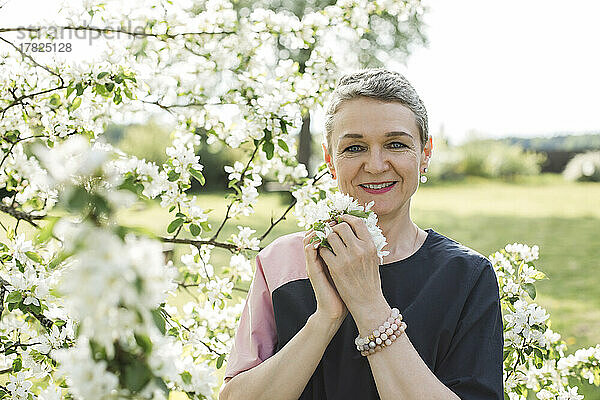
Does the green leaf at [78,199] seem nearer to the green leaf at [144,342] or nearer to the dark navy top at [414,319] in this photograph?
the green leaf at [144,342]

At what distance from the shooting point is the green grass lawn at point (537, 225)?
814 cm

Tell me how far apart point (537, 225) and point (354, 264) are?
12.9m

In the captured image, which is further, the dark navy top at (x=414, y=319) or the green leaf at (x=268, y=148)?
the green leaf at (x=268, y=148)

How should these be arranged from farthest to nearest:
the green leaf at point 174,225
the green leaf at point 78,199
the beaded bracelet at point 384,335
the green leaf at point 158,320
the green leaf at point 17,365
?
the green leaf at point 174,225, the green leaf at point 17,365, the beaded bracelet at point 384,335, the green leaf at point 158,320, the green leaf at point 78,199

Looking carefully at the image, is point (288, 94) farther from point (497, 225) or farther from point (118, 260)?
point (497, 225)

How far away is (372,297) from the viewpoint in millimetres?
1772

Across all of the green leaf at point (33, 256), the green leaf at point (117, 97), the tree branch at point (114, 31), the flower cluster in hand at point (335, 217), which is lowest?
the green leaf at point (33, 256)

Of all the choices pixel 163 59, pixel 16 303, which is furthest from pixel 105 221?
pixel 163 59

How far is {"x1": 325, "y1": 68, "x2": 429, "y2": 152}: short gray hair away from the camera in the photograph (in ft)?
6.89

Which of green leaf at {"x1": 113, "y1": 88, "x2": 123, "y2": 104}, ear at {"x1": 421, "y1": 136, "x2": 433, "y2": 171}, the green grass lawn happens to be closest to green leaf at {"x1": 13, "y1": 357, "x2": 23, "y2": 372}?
green leaf at {"x1": 113, "y1": 88, "x2": 123, "y2": 104}

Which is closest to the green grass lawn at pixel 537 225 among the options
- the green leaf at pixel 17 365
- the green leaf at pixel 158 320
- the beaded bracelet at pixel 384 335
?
the green leaf at pixel 17 365

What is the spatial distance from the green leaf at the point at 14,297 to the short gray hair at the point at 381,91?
1.23 metres

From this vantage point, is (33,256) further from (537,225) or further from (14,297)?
(537,225)

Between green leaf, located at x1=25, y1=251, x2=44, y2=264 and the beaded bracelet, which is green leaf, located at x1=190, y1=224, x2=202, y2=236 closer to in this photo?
green leaf, located at x1=25, y1=251, x2=44, y2=264
